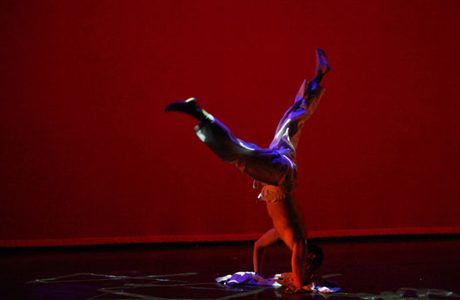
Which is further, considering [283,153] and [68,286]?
[68,286]

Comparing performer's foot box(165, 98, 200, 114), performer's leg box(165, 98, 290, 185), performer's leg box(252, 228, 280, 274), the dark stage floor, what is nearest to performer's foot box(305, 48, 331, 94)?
performer's leg box(165, 98, 290, 185)

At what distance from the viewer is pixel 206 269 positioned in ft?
11.8

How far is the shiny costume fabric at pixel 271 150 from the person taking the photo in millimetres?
2373

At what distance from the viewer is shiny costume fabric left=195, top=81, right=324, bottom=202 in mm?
2373

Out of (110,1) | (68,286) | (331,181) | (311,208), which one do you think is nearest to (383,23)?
(331,181)

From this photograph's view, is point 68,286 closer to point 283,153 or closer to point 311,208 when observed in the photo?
point 283,153

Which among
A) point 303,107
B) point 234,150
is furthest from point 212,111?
point 234,150

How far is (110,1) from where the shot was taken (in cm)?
490

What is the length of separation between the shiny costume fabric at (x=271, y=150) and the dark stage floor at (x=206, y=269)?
58 centimetres

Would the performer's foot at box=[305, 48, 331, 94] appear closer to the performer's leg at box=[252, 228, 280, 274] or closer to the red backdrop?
the performer's leg at box=[252, 228, 280, 274]

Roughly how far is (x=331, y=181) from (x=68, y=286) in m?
2.80

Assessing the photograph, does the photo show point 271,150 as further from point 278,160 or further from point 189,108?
point 189,108

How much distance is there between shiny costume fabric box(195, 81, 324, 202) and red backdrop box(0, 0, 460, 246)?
1.95m

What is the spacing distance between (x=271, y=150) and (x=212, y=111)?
2.44m
